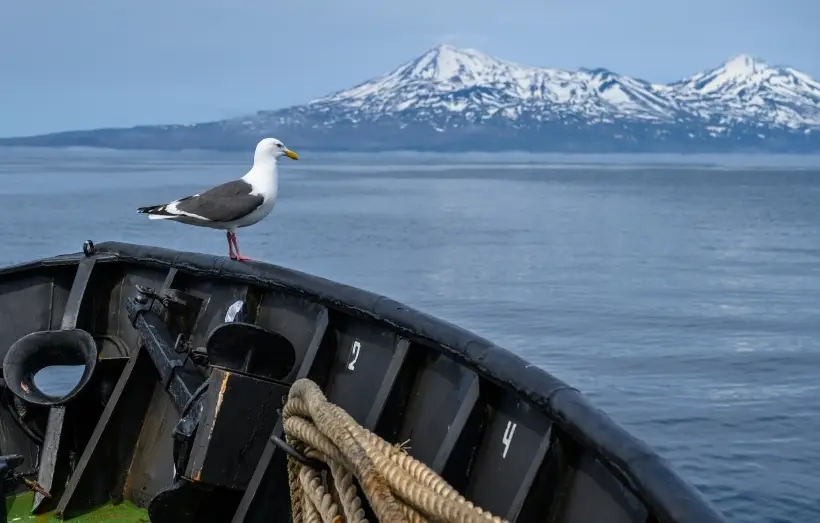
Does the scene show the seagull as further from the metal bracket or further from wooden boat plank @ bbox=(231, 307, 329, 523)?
the metal bracket

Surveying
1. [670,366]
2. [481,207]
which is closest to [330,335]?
[670,366]

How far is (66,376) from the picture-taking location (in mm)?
18297

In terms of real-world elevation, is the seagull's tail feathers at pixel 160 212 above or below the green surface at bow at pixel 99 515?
above

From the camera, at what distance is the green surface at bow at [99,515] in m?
6.49

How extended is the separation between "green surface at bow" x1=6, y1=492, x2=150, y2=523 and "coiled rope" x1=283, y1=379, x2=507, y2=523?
81.4 inches

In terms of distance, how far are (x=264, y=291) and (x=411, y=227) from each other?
52604 mm

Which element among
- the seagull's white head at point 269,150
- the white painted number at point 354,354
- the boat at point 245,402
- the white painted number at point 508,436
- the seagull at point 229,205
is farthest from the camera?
the seagull's white head at point 269,150

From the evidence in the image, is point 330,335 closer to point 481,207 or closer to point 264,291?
point 264,291

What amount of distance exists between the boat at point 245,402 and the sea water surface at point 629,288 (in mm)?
7872

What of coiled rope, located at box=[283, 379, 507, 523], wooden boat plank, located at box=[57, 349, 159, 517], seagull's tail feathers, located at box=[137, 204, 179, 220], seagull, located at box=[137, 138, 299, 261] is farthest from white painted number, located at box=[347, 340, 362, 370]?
seagull's tail feathers, located at box=[137, 204, 179, 220]

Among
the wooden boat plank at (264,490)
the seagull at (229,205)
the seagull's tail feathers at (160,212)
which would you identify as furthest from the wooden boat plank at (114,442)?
the wooden boat plank at (264,490)

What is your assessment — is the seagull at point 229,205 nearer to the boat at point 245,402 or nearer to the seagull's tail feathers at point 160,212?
the seagull's tail feathers at point 160,212

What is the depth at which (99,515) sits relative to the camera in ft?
21.5

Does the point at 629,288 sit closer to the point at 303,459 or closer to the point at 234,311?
the point at 234,311
